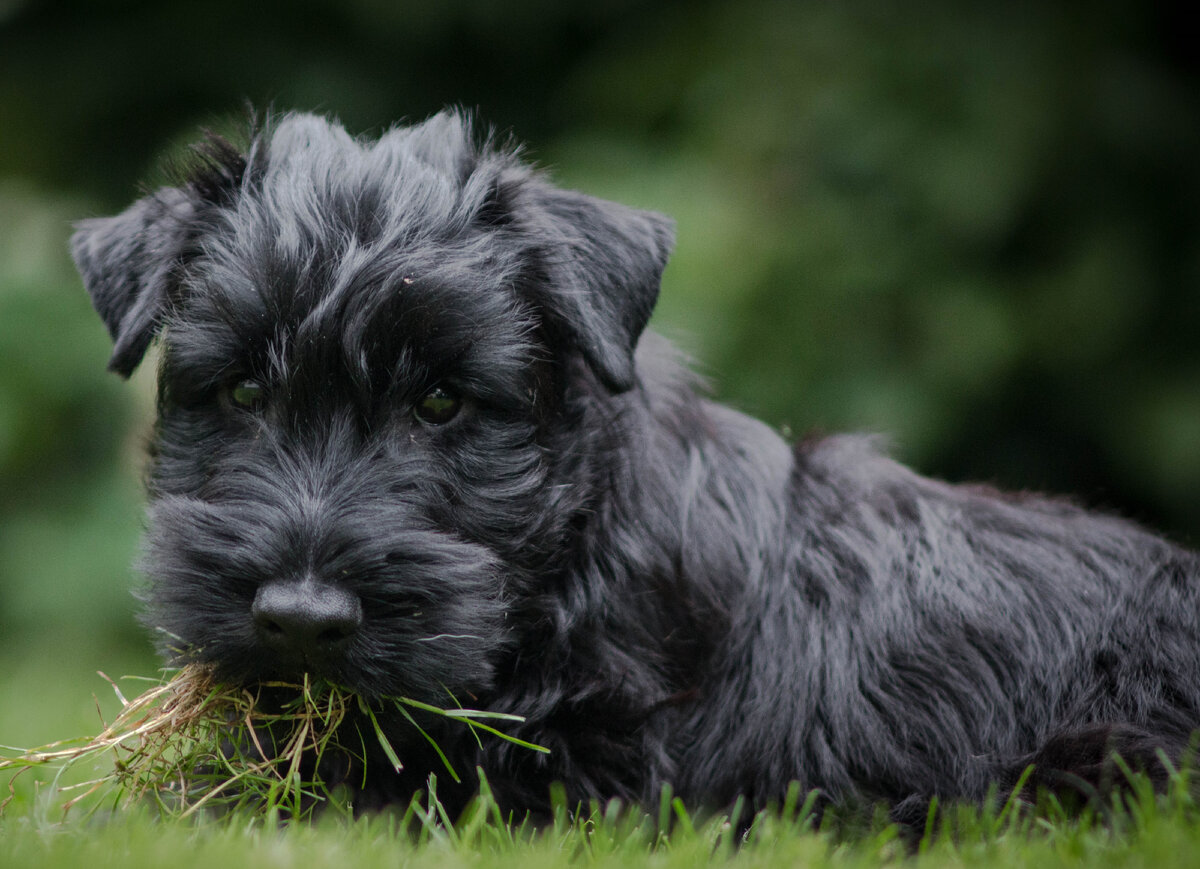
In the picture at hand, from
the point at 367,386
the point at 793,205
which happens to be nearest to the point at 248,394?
the point at 367,386

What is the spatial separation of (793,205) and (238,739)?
4.61 meters

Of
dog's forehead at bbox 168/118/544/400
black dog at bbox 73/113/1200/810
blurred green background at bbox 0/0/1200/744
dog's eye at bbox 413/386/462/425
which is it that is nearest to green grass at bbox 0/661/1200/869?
black dog at bbox 73/113/1200/810

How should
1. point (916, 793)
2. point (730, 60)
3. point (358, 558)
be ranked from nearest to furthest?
1. point (358, 558)
2. point (916, 793)
3. point (730, 60)

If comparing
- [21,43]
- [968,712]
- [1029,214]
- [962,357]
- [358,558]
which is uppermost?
[21,43]

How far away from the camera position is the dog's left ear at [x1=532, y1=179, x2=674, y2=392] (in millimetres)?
3242

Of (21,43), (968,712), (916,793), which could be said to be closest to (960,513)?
(968,712)

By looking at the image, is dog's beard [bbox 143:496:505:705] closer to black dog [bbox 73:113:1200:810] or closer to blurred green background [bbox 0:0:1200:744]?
black dog [bbox 73:113:1200:810]

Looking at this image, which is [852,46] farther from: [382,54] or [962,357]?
[382,54]

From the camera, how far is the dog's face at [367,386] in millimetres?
2809

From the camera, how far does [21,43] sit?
7.22 m

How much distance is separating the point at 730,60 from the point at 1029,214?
1862 millimetres

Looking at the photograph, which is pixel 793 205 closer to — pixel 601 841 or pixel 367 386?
pixel 367 386

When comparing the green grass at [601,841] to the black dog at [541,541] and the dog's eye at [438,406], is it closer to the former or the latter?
the black dog at [541,541]

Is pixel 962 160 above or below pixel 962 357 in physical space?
above
